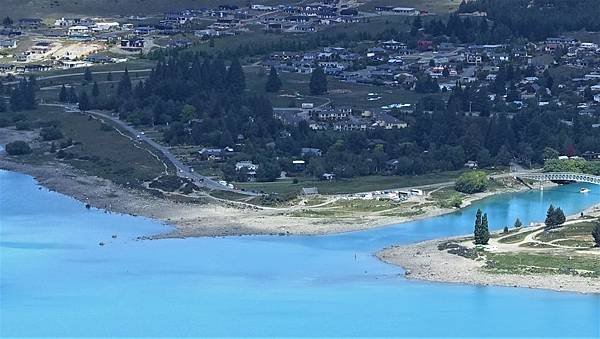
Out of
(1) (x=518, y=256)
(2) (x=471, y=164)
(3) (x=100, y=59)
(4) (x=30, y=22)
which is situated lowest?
(2) (x=471, y=164)

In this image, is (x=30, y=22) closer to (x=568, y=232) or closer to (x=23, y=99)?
(x=23, y=99)

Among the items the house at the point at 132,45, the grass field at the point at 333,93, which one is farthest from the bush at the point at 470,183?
the house at the point at 132,45

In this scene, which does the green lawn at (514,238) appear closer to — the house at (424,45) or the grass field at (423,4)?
the house at (424,45)

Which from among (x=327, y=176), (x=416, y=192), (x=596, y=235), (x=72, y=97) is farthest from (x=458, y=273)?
(x=72, y=97)

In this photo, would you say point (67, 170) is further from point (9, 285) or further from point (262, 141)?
point (9, 285)

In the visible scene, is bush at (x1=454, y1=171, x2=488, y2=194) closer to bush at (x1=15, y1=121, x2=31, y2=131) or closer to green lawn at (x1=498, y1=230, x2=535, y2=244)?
green lawn at (x1=498, y1=230, x2=535, y2=244)

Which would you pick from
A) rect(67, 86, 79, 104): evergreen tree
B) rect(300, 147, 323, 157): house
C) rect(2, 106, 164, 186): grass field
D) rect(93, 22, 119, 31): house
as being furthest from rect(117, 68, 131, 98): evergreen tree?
rect(93, 22, 119, 31): house
